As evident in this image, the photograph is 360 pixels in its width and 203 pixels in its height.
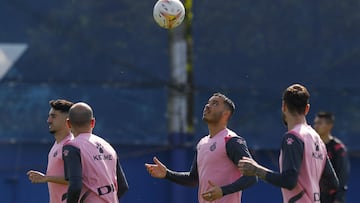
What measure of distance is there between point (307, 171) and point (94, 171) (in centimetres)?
202

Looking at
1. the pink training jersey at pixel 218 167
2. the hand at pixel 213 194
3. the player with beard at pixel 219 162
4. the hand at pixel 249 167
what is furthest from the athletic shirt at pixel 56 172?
the hand at pixel 249 167

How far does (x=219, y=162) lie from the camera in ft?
28.8

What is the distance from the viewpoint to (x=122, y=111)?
14195 millimetres

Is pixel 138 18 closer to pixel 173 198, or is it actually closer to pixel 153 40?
pixel 153 40

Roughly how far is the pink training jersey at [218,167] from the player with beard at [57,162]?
4.31 ft

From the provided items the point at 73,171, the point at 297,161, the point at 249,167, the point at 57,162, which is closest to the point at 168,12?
the point at 57,162

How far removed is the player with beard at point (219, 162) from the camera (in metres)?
8.52

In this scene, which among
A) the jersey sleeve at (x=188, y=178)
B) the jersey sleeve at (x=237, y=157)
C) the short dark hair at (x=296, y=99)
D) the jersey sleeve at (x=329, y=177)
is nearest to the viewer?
the short dark hair at (x=296, y=99)

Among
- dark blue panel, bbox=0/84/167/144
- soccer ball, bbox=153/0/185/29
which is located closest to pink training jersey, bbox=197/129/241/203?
soccer ball, bbox=153/0/185/29

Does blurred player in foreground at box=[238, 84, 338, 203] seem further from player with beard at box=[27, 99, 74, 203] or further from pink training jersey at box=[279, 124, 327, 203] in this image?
player with beard at box=[27, 99, 74, 203]

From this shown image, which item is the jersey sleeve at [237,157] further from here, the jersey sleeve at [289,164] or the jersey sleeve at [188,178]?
the jersey sleeve at [289,164]

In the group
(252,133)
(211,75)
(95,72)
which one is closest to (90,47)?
(95,72)

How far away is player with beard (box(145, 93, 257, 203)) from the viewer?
28.0 ft

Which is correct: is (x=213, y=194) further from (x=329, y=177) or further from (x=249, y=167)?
(x=329, y=177)
